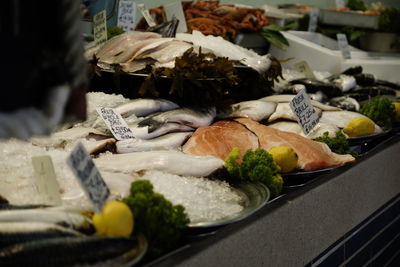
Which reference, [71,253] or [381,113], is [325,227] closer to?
[381,113]

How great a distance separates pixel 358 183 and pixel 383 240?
24.2 inches

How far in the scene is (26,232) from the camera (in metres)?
1.15

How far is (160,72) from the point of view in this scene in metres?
2.51

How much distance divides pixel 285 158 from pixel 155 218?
792mm

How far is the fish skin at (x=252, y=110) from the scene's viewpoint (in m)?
2.66

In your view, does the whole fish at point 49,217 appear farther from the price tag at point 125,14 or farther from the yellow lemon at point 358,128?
the price tag at point 125,14

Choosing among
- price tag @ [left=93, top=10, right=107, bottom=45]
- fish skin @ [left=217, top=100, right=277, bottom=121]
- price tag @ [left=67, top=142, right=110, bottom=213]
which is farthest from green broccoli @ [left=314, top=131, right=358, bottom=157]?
price tag @ [left=93, top=10, right=107, bottom=45]

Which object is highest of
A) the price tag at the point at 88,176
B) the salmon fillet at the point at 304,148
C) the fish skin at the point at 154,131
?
the price tag at the point at 88,176

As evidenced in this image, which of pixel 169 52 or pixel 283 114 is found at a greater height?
pixel 169 52

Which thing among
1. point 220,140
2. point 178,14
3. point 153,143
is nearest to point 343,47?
point 178,14

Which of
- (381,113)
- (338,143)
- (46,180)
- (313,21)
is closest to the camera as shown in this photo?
(46,180)

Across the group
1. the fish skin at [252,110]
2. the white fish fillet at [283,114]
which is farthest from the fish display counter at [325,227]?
the fish skin at [252,110]

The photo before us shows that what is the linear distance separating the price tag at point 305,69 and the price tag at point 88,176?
2.83 metres

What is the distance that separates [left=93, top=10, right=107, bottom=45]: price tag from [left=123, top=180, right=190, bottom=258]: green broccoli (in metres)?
2.01
